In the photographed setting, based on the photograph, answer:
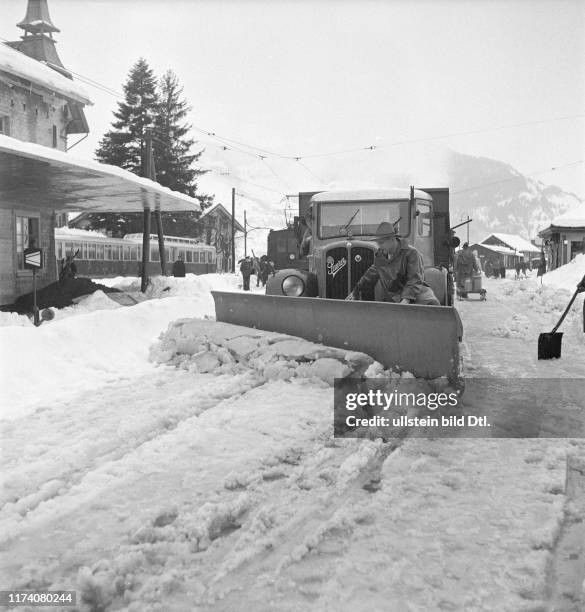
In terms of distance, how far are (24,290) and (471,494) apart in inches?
662

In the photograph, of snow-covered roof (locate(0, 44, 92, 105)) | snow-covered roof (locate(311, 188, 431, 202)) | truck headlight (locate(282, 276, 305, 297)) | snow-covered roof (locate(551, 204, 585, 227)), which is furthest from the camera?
snow-covered roof (locate(551, 204, 585, 227))

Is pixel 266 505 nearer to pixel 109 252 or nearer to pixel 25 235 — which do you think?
pixel 25 235

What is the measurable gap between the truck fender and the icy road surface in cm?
232

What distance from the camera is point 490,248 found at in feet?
267

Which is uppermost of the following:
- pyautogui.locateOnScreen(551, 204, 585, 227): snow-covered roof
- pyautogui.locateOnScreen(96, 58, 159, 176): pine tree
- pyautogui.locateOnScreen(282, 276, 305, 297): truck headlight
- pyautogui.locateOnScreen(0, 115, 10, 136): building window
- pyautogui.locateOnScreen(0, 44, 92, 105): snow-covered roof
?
pyautogui.locateOnScreen(96, 58, 159, 176): pine tree

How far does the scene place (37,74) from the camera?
18250 millimetres

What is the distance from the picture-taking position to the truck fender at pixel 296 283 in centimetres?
821

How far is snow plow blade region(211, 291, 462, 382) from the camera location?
534 centimetres

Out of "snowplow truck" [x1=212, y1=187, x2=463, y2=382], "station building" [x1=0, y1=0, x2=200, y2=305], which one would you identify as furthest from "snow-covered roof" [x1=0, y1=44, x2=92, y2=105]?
"snowplow truck" [x1=212, y1=187, x2=463, y2=382]

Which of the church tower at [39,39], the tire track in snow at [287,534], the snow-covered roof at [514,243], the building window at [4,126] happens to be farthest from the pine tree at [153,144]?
the snow-covered roof at [514,243]

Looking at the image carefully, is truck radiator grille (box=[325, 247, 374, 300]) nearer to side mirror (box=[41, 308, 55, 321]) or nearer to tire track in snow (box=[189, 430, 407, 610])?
tire track in snow (box=[189, 430, 407, 610])

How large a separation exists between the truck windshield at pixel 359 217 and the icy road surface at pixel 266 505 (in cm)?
334

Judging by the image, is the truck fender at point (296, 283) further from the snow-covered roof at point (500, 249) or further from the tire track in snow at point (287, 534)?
the snow-covered roof at point (500, 249)

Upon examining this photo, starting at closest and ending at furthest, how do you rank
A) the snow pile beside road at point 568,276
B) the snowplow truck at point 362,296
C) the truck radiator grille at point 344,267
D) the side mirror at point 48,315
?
1. the snowplow truck at point 362,296
2. the truck radiator grille at point 344,267
3. the side mirror at point 48,315
4. the snow pile beside road at point 568,276
